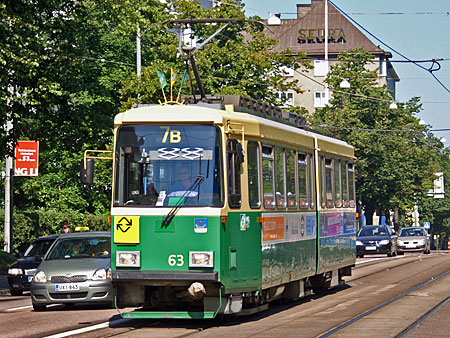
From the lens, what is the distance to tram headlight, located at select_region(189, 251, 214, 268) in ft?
42.8

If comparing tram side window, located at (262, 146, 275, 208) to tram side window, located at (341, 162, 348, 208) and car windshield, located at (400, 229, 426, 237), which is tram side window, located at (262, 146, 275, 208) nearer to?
tram side window, located at (341, 162, 348, 208)

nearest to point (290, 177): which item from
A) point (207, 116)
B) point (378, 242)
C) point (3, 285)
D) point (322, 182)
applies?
point (322, 182)

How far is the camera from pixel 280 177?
50.9 ft

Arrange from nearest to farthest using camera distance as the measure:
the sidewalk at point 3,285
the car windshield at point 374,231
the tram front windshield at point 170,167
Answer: the tram front windshield at point 170,167, the sidewalk at point 3,285, the car windshield at point 374,231

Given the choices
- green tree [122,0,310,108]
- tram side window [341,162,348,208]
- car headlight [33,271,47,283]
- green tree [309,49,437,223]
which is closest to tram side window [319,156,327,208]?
tram side window [341,162,348,208]

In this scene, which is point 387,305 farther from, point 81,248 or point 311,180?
point 81,248

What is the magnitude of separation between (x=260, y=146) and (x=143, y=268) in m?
2.69

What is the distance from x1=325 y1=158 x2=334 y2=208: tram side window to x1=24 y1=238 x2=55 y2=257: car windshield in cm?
735

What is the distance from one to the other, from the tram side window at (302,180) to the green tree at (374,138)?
46.0 m

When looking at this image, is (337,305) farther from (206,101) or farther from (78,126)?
(78,126)

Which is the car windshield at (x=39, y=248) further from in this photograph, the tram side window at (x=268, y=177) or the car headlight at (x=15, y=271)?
the tram side window at (x=268, y=177)

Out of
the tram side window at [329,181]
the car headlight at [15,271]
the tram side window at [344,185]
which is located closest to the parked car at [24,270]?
the car headlight at [15,271]

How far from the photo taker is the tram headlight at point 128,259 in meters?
13.3

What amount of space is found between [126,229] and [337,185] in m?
7.56
